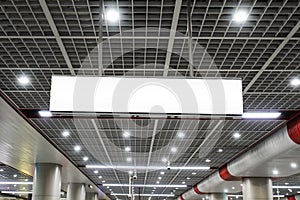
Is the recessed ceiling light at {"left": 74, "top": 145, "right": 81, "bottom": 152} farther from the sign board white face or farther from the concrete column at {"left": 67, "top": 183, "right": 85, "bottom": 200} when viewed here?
the sign board white face

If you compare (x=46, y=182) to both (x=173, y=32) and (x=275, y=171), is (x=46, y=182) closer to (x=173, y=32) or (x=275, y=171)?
(x=275, y=171)

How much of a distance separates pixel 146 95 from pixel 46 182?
16.8 meters

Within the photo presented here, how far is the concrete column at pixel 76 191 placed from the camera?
93.9ft

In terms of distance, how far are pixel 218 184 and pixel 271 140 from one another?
10.9m

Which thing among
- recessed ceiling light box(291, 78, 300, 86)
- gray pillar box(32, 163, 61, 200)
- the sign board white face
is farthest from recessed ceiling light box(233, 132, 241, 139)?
the sign board white face

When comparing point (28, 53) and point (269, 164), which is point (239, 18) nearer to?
point (28, 53)

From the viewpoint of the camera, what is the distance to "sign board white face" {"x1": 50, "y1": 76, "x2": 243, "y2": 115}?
454cm

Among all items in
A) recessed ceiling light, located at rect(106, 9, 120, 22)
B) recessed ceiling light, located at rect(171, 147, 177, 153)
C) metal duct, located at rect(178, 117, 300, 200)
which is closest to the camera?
recessed ceiling light, located at rect(106, 9, 120, 22)

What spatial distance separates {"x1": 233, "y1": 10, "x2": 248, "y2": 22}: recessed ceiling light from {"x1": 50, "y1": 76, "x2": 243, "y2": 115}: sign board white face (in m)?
2.23

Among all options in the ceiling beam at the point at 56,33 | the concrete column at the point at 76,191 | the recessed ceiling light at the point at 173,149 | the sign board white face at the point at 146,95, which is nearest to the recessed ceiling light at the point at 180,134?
the recessed ceiling light at the point at 173,149

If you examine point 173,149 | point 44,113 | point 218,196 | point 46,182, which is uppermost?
point 44,113

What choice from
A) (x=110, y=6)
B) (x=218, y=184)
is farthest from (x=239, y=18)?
(x=218, y=184)

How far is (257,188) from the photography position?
2233 cm

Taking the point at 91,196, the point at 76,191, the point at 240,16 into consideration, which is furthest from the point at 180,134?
the point at 91,196
